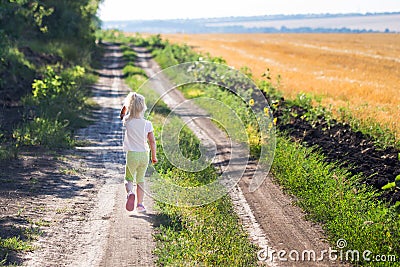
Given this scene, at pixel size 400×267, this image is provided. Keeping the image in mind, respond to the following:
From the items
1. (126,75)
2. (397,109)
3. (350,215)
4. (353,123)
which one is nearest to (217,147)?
(353,123)

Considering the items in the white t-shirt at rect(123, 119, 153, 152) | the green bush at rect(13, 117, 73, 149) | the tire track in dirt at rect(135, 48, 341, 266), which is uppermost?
the white t-shirt at rect(123, 119, 153, 152)

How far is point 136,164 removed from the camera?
8.28 meters

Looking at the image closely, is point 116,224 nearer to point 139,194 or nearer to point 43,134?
point 139,194

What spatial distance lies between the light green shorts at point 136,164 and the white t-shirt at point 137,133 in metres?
0.07

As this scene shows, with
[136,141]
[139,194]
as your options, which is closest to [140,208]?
[139,194]

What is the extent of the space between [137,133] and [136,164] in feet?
1.46

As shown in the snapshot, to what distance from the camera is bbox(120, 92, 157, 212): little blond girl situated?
319 inches

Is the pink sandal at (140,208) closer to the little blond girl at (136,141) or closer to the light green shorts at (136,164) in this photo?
the little blond girl at (136,141)

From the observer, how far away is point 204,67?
2616cm

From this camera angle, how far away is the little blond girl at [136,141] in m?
8.10

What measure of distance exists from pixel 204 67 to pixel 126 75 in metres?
6.11

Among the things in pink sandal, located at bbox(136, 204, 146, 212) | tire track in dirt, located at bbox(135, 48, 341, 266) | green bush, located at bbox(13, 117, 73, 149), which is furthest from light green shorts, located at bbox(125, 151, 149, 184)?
green bush, located at bbox(13, 117, 73, 149)

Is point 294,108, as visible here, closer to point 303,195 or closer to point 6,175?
point 303,195

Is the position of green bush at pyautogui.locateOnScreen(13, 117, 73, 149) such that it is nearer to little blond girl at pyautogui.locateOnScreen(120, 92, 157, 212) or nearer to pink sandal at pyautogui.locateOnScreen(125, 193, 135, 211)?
little blond girl at pyautogui.locateOnScreen(120, 92, 157, 212)
